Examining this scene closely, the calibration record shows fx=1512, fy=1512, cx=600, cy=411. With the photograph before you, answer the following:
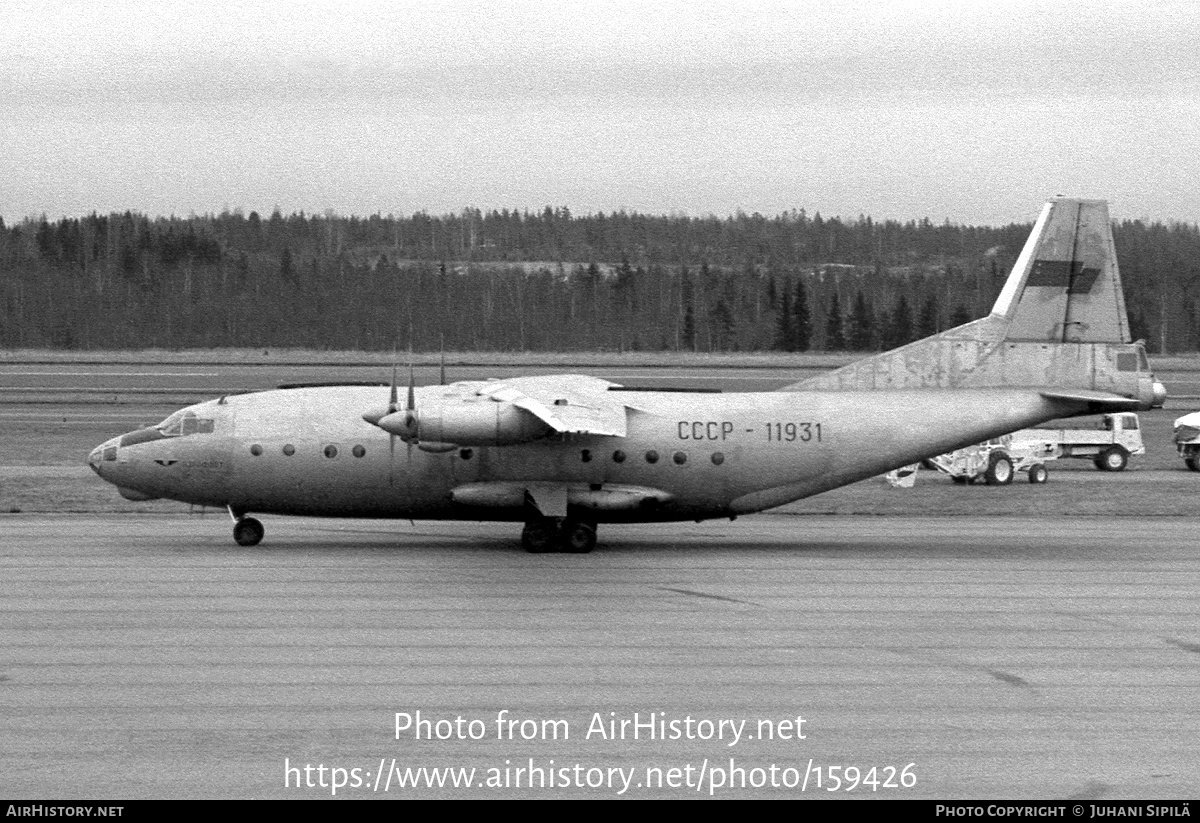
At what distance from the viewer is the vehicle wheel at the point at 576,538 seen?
100 ft

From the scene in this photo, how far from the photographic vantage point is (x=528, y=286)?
11119 cm

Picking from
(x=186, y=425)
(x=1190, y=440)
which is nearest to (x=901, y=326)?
(x=1190, y=440)

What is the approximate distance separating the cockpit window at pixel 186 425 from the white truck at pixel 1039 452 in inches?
793

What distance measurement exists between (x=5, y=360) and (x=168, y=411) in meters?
40.3

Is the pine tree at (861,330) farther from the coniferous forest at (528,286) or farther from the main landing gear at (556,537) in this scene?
the main landing gear at (556,537)

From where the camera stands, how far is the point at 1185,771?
1442 centimetres

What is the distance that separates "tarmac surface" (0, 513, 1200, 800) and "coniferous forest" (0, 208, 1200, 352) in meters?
55.0

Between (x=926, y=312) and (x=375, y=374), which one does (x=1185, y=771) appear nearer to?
(x=375, y=374)

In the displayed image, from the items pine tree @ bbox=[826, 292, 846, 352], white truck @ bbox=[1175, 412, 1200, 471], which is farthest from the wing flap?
pine tree @ bbox=[826, 292, 846, 352]

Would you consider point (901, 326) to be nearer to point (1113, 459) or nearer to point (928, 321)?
point (928, 321)

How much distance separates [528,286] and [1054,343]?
8141cm

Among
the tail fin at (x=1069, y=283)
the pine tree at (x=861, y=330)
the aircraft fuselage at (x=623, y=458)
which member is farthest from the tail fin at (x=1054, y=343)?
the pine tree at (x=861, y=330)

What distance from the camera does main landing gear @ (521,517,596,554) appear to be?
3048 centimetres
